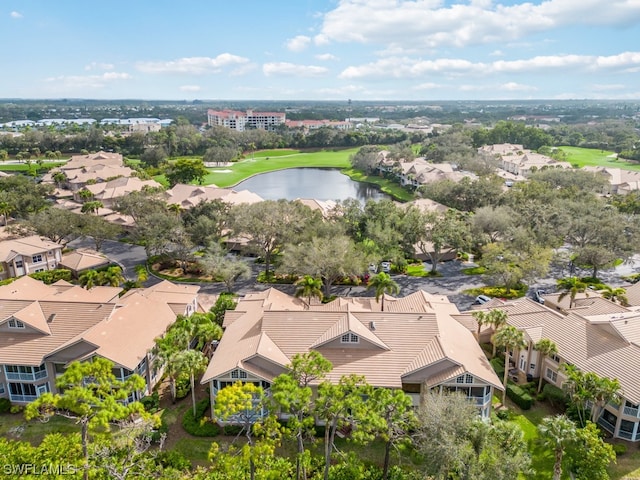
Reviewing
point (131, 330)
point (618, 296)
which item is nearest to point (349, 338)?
point (131, 330)

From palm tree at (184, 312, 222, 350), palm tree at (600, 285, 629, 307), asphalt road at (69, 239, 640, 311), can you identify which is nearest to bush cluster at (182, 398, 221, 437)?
palm tree at (184, 312, 222, 350)

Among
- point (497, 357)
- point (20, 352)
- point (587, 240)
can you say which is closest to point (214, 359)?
point (20, 352)

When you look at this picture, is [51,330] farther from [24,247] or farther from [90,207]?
[90,207]

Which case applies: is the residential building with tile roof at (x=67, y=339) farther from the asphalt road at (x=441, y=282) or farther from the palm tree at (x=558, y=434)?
the palm tree at (x=558, y=434)

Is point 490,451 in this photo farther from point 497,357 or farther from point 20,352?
point 20,352

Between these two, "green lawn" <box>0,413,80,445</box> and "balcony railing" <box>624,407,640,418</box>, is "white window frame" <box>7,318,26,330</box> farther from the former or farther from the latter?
"balcony railing" <box>624,407,640,418</box>

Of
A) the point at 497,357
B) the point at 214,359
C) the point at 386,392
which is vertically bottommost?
the point at 497,357

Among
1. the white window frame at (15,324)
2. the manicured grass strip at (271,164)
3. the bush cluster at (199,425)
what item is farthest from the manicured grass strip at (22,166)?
the bush cluster at (199,425)

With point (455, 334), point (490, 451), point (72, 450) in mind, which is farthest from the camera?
point (455, 334)
